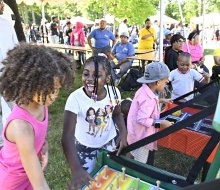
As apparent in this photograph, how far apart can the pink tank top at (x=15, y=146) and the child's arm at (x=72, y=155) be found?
0.67ft

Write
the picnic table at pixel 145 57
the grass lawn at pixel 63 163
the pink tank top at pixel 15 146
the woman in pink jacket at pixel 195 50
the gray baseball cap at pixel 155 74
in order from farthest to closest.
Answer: the picnic table at pixel 145 57, the woman in pink jacket at pixel 195 50, the grass lawn at pixel 63 163, the gray baseball cap at pixel 155 74, the pink tank top at pixel 15 146

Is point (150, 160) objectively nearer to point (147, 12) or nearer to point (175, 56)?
point (175, 56)

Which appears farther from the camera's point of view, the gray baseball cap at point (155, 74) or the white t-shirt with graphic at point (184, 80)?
the white t-shirt with graphic at point (184, 80)

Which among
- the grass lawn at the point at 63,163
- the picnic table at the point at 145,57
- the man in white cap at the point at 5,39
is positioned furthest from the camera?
the picnic table at the point at 145,57

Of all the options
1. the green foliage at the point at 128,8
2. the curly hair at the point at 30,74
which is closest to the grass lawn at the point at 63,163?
the curly hair at the point at 30,74

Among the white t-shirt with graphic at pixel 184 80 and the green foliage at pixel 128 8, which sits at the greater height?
the green foliage at pixel 128 8

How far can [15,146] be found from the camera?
118 centimetres

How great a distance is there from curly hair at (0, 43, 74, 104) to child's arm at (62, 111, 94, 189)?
0.39m

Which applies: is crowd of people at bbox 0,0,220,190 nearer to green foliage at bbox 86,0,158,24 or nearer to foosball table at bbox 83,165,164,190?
foosball table at bbox 83,165,164,190

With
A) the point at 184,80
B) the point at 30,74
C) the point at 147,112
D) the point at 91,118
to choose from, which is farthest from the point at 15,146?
the point at 184,80

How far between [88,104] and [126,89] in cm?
404

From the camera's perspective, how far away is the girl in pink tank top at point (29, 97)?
1075 millimetres

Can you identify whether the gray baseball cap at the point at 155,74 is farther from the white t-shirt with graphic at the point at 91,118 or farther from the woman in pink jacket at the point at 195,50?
the woman in pink jacket at the point at 195,50

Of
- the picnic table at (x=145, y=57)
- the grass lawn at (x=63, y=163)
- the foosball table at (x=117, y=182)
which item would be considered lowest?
the grass lawn at (x=63, y=163)
